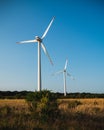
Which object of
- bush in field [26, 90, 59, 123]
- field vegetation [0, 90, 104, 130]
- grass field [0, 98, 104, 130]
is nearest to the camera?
grass field [0, 98, 104, 130]

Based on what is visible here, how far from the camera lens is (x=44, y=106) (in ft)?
63.1

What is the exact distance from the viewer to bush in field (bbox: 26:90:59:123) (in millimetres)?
17709

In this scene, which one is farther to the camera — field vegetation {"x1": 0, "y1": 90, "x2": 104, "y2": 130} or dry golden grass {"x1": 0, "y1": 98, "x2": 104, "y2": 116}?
dry golden grass {"x1": 0, "y1": 98, "x2": 104, "y2": 116}

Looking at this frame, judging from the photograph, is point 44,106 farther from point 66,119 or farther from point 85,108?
point 85,108

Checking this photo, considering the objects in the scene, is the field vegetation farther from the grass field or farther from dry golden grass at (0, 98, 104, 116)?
dry golden grass at (0, 98, 104, 116)

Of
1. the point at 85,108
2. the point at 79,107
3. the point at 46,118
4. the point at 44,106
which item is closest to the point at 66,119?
the point at 46,118

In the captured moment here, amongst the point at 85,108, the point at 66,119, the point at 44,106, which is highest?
the point at 44,106

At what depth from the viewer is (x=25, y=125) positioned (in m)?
14.4

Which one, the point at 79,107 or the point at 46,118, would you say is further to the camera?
the point at 79,107

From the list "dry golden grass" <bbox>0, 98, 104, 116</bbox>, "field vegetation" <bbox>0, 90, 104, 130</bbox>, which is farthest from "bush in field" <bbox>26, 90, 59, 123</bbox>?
"dry golden grass" <bbox>0, 98, 104, 116</bbox>

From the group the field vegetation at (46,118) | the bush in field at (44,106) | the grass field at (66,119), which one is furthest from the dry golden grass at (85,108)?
the bush in field at (44,106)

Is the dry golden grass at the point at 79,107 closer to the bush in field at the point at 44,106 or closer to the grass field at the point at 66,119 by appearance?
the grass field at the point at 66,119

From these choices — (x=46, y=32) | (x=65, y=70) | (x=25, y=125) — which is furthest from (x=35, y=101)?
(x=65, y=70)

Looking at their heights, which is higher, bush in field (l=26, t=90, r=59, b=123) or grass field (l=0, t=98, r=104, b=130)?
bush in field (l=26, t=90, r=59, b=123)
